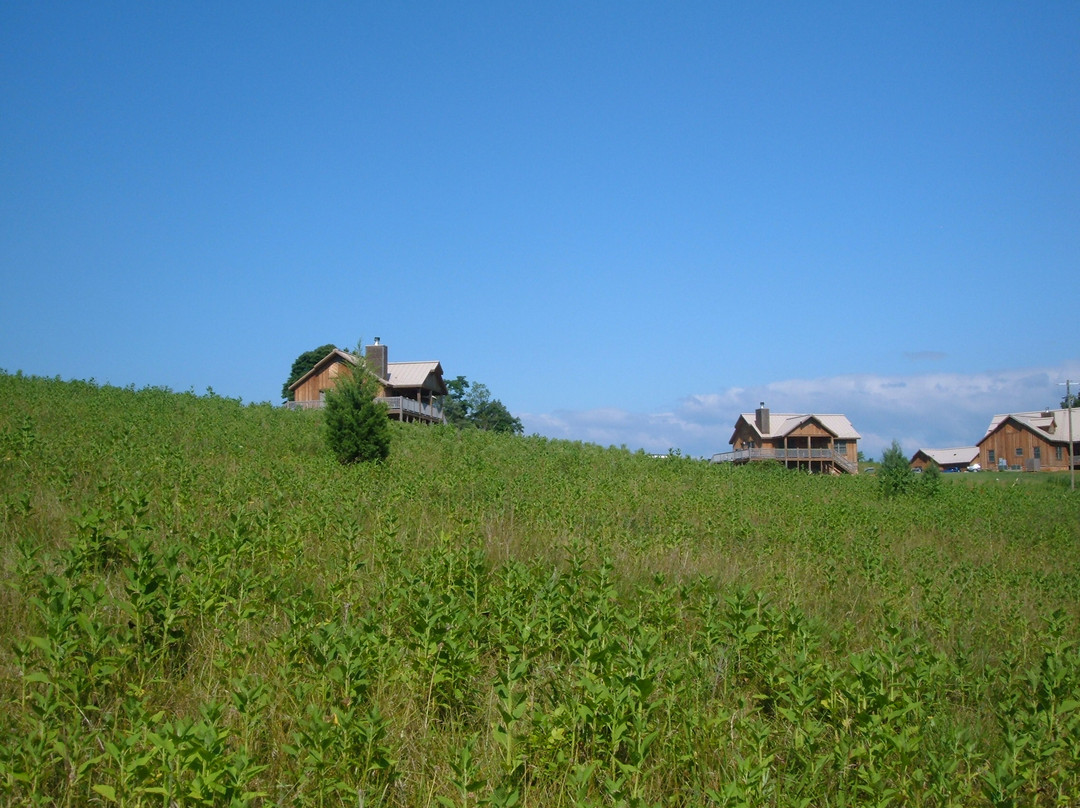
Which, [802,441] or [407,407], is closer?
[407,407]

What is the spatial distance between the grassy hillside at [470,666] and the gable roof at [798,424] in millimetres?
52156

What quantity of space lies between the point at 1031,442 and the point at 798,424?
69.5ft

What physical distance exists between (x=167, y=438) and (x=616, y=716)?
12.1 metres

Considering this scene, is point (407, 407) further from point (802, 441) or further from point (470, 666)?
point (470, 666)

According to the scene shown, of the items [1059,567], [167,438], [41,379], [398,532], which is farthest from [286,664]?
[41,379]

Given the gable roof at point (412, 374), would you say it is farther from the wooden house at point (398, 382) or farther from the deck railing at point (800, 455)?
the deck railing at point (800, 455)

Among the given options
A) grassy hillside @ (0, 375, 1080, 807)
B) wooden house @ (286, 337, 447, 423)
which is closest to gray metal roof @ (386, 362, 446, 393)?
wooden house @ (286, 337, 447, 423)

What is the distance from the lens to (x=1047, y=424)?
64.1 metres

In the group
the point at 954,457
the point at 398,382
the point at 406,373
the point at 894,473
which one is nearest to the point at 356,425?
the point at 894,473

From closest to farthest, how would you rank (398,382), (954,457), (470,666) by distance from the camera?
(470,666), (398,382), (954,457)

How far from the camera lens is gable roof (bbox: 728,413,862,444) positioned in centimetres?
5925

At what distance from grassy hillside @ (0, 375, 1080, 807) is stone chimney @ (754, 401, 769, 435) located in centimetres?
5397

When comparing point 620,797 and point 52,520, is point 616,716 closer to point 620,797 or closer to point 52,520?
point 620,797

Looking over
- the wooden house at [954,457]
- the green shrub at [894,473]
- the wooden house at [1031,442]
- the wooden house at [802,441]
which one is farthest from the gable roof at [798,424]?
the green shrub at [894,473]
